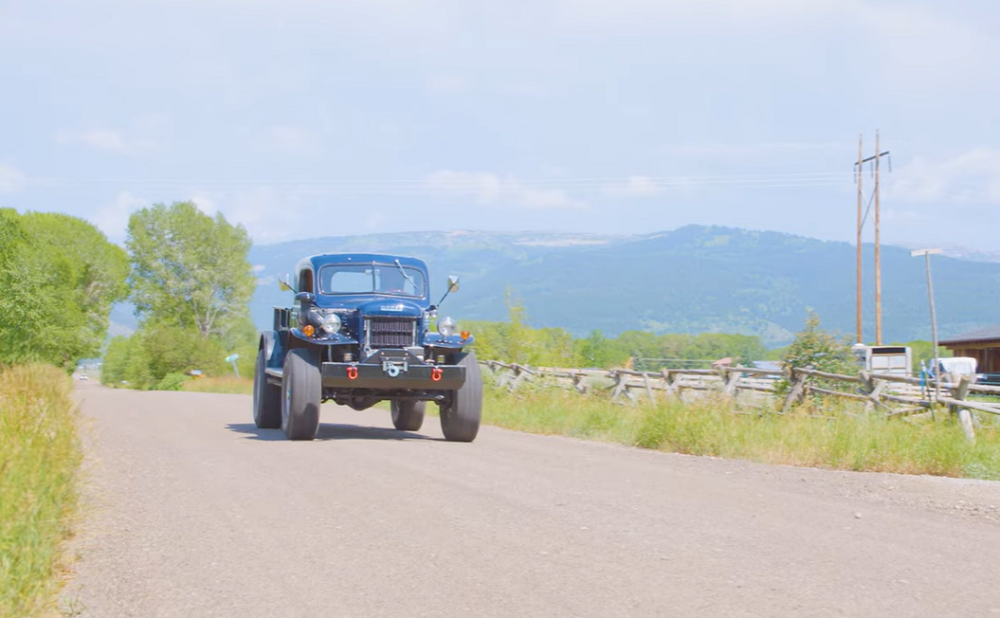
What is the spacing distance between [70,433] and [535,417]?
10.6 metres

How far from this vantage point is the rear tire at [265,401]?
1606 cm

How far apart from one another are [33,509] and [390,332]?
338 inches

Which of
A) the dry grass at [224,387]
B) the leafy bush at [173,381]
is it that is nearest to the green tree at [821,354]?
the dry grass at [224,387]

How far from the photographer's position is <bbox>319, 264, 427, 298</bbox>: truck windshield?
1519 centimetres

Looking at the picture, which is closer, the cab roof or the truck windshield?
the truck windshield


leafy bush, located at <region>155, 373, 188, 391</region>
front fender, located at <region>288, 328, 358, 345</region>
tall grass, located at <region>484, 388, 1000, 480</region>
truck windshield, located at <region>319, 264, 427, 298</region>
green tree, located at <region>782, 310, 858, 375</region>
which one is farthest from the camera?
leafy bush, located at <region>155, 373, 188, 391</region>

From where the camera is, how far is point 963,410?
13438 millimetres

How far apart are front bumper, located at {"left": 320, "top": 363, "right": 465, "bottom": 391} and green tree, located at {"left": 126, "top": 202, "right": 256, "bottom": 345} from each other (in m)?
65.8

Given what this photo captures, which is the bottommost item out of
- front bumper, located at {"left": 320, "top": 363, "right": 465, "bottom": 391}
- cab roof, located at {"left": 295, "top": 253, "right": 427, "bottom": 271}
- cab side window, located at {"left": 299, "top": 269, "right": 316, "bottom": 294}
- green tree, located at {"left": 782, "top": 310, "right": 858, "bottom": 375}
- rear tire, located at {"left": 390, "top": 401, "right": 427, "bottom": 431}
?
rear tire, located at {"left": 390, "top": 401, "right": 427, "bottom": 431}

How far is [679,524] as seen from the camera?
23.9 ft

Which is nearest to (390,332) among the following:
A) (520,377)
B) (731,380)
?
(731,380)

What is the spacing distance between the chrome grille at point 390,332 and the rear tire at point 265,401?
107 inches

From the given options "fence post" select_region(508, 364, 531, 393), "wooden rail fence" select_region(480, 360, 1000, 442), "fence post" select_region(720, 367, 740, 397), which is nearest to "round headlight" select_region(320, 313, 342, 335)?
"wooden rail fence" select_region(480, 360, 1000, 442)

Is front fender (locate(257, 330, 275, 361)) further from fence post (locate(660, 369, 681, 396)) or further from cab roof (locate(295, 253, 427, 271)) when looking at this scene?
fence post (locate(660, 369, 681, 396))
